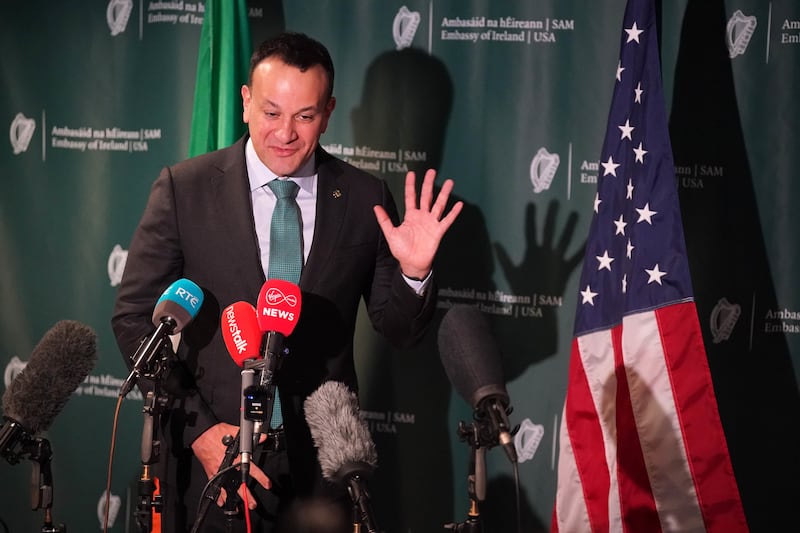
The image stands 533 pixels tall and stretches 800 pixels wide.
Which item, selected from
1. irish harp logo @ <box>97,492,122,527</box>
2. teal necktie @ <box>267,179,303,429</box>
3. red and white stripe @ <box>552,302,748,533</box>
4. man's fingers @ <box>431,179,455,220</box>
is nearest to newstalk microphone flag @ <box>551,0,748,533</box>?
red and white stripe @ <box>552,302,748,533</box>

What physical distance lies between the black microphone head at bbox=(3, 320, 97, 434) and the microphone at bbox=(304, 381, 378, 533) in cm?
→ 84

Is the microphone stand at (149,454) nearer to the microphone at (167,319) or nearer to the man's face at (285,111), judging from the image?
the microphone at (167,319)

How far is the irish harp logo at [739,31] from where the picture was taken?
377 centimetres

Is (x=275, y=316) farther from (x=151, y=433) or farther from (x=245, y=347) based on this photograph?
(x=151, y=433)

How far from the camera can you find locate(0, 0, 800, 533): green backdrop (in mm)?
3787

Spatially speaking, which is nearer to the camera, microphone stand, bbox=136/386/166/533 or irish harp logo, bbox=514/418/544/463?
microphone stand, bbox=136/386/166/533

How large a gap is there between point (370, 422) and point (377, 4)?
2.11m

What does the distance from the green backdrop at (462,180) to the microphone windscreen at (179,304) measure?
6.80ft

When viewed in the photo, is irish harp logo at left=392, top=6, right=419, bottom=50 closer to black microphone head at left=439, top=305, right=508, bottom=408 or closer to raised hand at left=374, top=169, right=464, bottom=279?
raised hand at left=374, top=169, right=464, bottom=279

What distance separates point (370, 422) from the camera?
4.24 m

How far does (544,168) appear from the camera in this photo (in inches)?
159

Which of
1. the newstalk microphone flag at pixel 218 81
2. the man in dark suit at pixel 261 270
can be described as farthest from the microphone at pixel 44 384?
the newstalk microphone flag at pixel 218 81

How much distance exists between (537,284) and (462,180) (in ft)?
2.06

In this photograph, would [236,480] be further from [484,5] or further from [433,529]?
[484,5]
